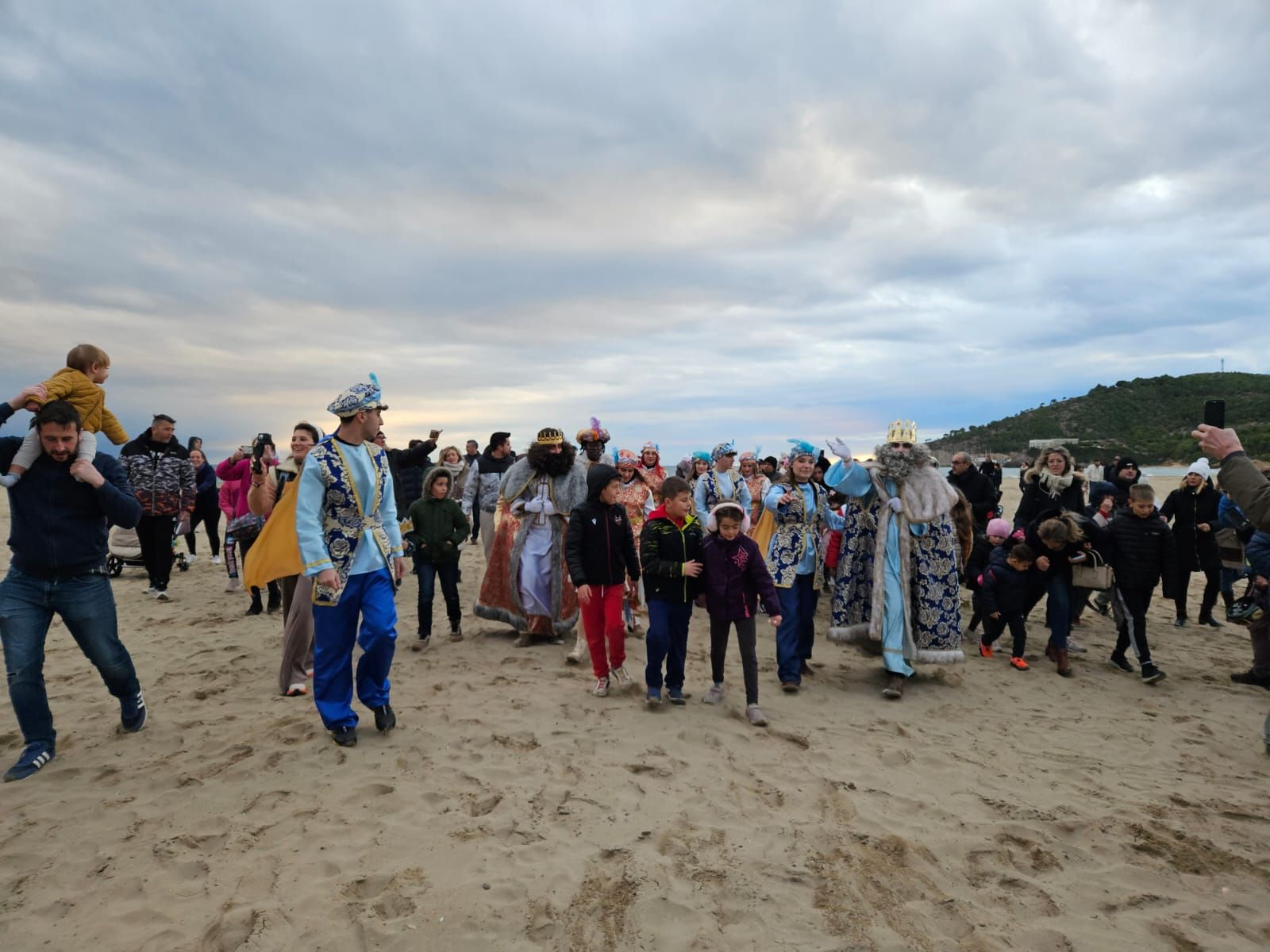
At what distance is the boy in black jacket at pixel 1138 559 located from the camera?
22.2ft

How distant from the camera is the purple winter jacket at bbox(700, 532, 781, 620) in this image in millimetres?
5336

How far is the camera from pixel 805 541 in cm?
616

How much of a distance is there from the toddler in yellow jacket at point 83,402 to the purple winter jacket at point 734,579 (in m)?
3.96

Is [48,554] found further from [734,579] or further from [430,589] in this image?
[734,579]

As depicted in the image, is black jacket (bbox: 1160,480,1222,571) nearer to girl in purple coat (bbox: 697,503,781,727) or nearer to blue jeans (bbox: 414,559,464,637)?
girl in purple coat (bbox: 697,503,781,727)

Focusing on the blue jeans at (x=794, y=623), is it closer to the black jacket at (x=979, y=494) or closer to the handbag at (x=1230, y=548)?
the black jacket at (x=979, y=494)

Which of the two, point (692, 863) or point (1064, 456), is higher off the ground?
point (1064, 456)

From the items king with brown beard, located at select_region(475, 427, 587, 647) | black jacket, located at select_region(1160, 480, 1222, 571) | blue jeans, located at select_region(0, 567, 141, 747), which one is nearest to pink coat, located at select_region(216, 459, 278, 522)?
king with brown beard, located at select_region(475, 427, 587, 647)

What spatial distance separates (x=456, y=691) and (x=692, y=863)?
295cm

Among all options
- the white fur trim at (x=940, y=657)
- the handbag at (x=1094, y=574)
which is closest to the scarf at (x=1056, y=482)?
the handbag at (x=1094, y=574)

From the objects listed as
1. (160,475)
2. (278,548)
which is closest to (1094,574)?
(278,548)

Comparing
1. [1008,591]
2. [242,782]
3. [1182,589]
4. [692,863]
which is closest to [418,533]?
[242,782]

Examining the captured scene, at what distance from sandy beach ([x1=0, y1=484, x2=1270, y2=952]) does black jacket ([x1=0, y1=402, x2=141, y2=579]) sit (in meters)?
1.23

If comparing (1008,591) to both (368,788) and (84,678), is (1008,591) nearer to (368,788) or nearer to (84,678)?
(368,788)
